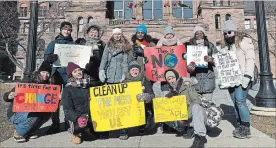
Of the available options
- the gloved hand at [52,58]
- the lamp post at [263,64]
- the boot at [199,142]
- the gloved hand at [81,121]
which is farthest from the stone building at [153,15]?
the boot at [199,142]

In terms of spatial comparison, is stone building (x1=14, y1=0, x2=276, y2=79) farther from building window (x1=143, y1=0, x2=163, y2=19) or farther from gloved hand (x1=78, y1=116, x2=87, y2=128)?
gloved hand (x1=78, y1=116, x2=87, y2=128)

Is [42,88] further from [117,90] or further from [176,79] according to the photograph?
[176,79]

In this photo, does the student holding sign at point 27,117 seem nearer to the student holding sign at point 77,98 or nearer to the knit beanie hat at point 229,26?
the student holding sign at point 77,98

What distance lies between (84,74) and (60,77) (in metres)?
0.76

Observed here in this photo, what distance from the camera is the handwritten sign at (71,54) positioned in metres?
4.73

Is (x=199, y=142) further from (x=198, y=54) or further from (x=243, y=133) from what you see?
(x=198, y=54)

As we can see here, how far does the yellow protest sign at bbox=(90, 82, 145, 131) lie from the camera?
408 cm

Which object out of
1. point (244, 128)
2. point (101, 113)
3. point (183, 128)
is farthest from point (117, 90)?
point (244, 128)

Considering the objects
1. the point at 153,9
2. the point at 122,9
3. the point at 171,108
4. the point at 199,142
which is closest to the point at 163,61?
the point at 171,108

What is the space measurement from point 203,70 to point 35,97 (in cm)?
325

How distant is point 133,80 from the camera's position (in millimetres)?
4258

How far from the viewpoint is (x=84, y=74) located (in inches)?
171

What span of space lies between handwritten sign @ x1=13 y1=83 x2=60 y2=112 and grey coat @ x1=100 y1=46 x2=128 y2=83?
101 centimetres

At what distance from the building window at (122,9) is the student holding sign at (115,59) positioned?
91.4 ft
